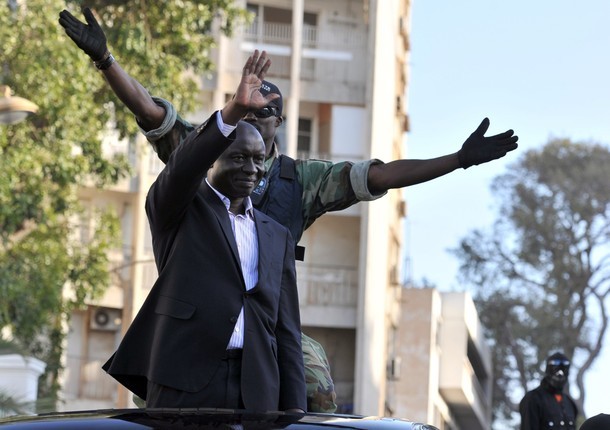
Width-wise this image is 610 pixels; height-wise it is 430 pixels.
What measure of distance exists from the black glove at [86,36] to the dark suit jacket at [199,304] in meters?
0.93

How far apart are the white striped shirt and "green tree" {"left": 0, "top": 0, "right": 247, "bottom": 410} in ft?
55.4

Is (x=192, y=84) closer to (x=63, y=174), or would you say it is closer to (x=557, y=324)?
(x=63, y=174)

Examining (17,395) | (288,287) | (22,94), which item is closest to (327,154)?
(22,94)

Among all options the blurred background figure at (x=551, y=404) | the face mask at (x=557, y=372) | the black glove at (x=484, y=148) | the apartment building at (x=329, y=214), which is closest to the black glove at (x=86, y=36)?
the black glove at (x=484, y=148)

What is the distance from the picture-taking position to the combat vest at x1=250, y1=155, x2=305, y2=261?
7898 millimetres

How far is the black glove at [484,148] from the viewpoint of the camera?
297 inches

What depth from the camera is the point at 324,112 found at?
4544 cm

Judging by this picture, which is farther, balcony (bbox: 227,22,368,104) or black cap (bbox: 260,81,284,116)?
balcony (bbox: 227,22,368,104)

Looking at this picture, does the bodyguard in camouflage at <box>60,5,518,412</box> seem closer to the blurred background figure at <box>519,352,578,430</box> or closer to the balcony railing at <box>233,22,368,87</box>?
the blurred background figure at <box>519,352,578,430</box>

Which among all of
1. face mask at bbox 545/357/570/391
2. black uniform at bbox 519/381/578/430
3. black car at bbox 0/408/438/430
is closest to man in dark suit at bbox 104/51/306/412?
black car at bbox 0/408/438/430

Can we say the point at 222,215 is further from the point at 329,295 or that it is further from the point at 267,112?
the point at 329,295

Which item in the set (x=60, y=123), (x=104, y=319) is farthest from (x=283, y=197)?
(x=104, y=319)

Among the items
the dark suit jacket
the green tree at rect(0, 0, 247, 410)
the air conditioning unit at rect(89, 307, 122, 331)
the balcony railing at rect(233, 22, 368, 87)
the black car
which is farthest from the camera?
the balcony railing at rect(233, 22, 368, 87)

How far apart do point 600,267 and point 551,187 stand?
379cm
